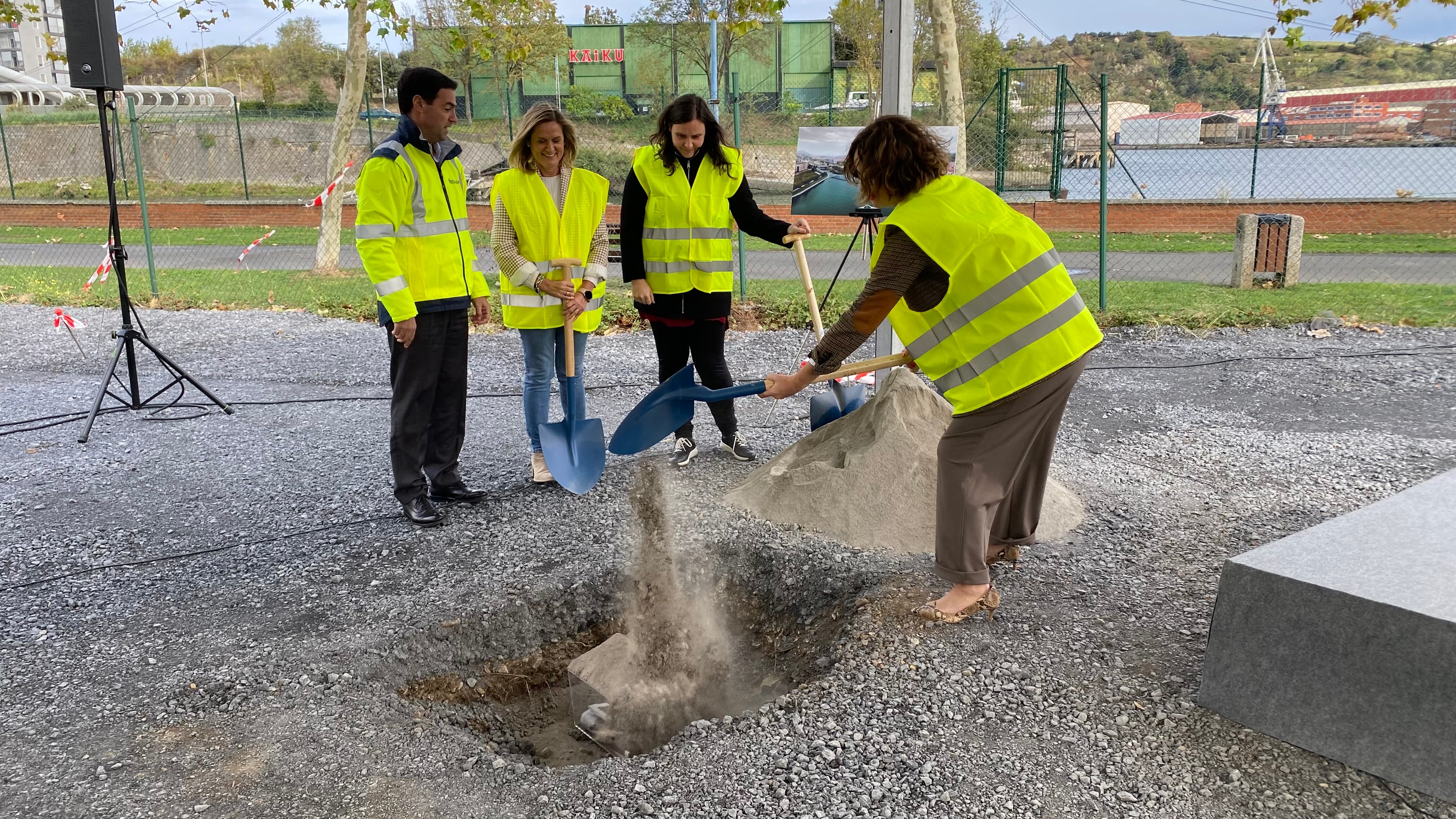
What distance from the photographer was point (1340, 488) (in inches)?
172

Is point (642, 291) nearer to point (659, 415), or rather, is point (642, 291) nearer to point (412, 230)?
point (659, 415)

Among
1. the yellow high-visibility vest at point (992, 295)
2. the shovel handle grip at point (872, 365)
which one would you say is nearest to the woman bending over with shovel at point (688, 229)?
the shovel handle grip at point (872, 365)

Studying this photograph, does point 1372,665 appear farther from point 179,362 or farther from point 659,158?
point 179,362

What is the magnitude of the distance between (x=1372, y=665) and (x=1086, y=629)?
91 centimetres

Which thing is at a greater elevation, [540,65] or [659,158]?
[540,65]

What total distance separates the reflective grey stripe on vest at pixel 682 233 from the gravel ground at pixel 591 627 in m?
1.15

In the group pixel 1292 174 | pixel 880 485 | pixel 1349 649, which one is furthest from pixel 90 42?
pixel 1292 174

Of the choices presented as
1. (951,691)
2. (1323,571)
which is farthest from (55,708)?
(1323,571)

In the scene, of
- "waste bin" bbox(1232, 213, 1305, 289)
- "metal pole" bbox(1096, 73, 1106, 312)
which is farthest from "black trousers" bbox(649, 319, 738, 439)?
"waste bin" bbox(1232, 213, 1305, 289)

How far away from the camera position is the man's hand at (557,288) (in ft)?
13.9

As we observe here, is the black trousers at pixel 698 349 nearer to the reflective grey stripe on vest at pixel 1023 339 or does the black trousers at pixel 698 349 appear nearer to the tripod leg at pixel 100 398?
the reflective grey stripe on vest at pixel 1023 339

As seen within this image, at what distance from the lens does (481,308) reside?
169 inches

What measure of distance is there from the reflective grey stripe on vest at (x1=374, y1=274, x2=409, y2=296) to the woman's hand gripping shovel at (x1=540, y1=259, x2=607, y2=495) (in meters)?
0.73

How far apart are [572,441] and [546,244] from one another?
0.92 meters
